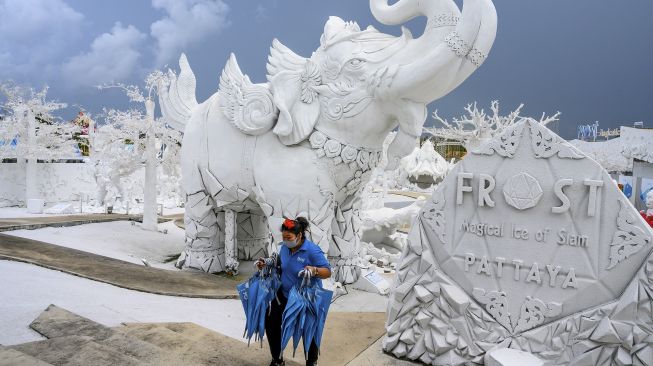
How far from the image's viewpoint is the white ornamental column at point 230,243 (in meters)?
4.79

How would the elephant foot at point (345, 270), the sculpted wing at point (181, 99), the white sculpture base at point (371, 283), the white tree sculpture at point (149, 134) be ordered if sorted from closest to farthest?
the white sculpture base at point (371, 283), the elephant foot at point (345, 270), the sculpted wing at point (181, 99), the white tree sculpture at point (149, 134)

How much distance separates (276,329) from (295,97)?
218 cm

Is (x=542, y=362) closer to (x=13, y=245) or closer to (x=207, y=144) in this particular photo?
(x=207, y=144)

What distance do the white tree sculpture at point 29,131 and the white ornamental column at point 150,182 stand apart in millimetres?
4565

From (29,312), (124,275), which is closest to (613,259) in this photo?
(29,312)

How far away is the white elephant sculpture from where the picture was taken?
132 inches

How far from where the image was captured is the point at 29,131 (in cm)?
981

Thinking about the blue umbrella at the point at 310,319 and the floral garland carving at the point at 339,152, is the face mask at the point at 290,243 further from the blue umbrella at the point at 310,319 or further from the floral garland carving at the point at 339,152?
the floral garland carving at the point at 339,152

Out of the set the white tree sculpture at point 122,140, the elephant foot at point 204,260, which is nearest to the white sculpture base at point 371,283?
the elephant foot at point 204,260

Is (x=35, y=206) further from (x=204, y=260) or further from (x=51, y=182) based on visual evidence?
(x=204, y=260)

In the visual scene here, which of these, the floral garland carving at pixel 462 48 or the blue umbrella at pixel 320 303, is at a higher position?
the floral garland carving at pixel 462 48

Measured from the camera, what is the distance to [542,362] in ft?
8.11

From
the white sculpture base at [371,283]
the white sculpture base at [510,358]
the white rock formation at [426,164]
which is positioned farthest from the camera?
the white rock formation at [426,164]

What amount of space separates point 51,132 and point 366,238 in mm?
8014
